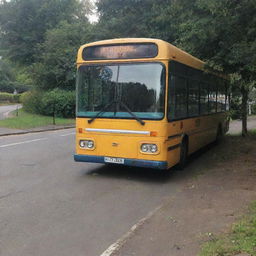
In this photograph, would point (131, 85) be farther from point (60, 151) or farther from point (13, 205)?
point (60, 151)

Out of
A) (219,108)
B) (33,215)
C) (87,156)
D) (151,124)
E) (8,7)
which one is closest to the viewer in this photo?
(33,215)

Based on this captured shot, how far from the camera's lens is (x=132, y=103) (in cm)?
849

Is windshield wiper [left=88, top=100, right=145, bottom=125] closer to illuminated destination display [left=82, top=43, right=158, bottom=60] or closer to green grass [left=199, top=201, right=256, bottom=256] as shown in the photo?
illuminated destination display [left=82, top=43, right=158, bottom=60]

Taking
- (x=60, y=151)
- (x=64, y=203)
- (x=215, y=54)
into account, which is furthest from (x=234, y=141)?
(x=64, y=203)

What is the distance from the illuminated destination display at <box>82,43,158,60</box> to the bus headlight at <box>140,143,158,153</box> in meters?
1.95

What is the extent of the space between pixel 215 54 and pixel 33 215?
24.2ft

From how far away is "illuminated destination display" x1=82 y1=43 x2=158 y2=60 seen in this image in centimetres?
836

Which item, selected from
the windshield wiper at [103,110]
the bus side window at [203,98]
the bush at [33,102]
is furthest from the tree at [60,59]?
the windshield wiper at [103,110]

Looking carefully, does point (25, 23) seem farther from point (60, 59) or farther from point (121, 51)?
point (121, 51)

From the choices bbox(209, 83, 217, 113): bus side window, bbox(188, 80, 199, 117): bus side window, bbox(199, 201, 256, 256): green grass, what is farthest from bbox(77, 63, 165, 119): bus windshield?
bbox(209, 83, 217, 113): bus side window

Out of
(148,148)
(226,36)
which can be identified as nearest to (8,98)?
(226,36)

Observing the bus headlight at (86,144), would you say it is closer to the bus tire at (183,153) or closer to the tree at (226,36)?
the bus tire at (183,153)

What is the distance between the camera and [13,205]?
21.7 ft

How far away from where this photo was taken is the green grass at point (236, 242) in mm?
4207
